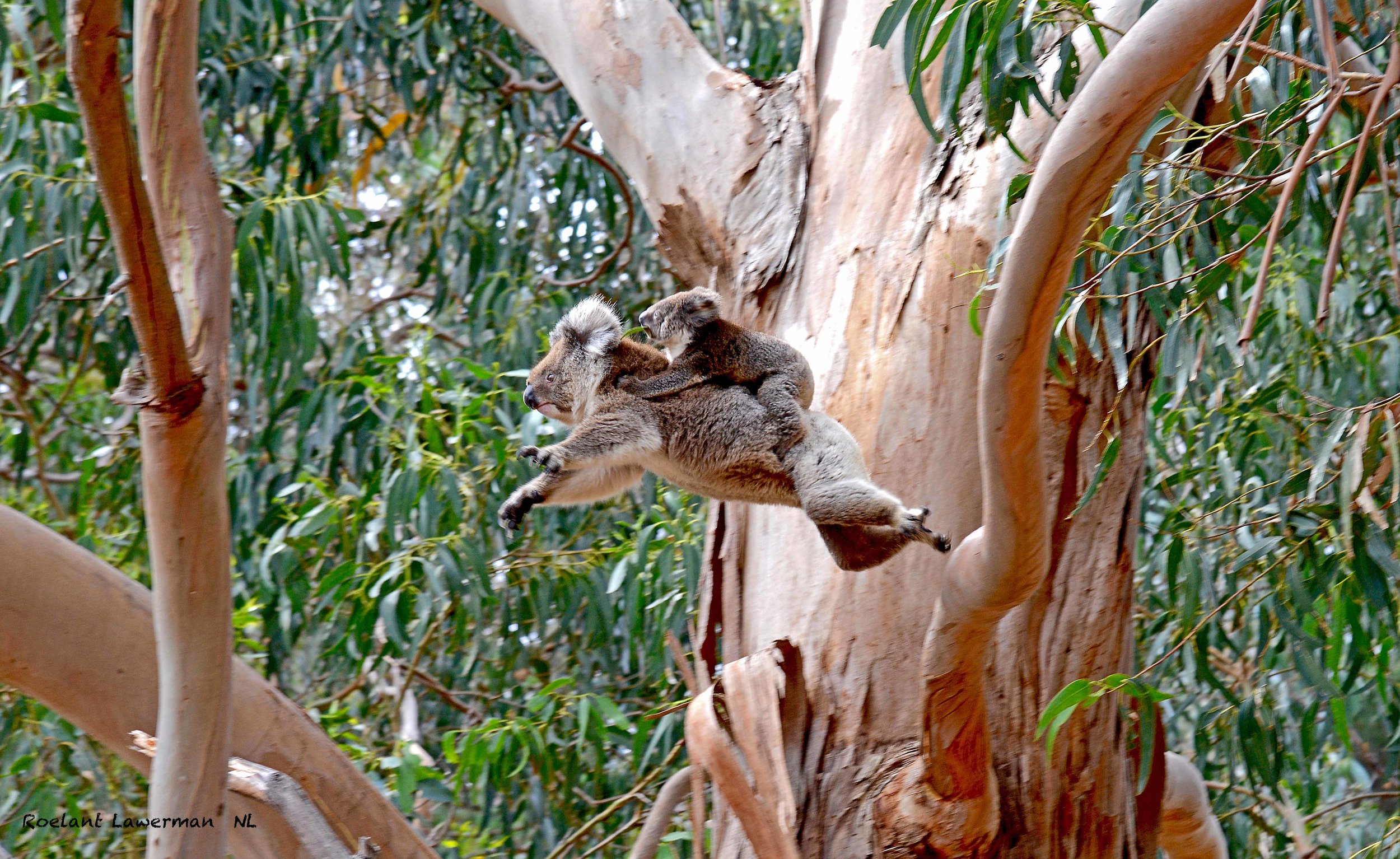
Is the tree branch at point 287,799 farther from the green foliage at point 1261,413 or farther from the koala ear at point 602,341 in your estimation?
the green foliage at point 1261,413

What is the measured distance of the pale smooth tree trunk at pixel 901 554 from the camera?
1.76 meters

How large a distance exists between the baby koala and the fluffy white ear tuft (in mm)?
71

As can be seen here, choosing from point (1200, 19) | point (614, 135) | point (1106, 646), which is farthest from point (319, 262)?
point (1200, 19)

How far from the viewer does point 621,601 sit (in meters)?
3.61

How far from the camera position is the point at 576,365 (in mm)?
1858

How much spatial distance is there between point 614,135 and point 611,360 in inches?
35.8

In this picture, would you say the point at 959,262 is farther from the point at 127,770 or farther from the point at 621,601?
the point at 127,770

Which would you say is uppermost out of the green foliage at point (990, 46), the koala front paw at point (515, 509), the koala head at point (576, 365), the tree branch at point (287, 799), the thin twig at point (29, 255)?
the thin twig at point (29, 255)

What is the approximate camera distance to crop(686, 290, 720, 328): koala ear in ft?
5.61

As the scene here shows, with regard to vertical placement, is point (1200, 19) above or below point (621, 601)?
above

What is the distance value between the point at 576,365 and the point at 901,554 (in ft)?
A: 1.95

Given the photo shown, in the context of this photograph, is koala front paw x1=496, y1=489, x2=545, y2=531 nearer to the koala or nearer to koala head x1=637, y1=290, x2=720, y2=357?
the koala

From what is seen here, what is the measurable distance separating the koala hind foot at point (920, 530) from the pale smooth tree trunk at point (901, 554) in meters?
0.09

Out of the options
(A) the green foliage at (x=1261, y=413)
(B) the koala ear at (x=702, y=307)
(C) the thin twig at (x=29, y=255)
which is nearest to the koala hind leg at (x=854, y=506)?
(B) the koala ear at (x=702, y=307)
